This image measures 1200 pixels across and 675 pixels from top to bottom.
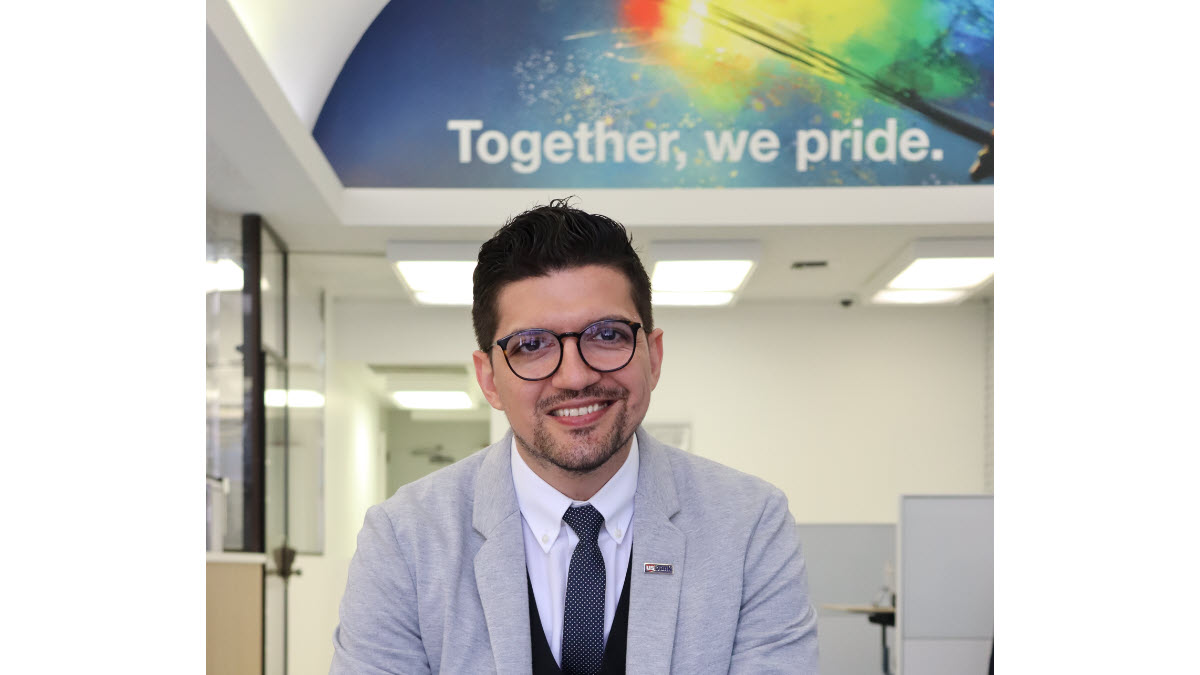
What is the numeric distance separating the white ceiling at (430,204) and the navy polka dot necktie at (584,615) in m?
3.41

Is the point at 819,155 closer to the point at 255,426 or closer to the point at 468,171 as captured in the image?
the point at 468,171

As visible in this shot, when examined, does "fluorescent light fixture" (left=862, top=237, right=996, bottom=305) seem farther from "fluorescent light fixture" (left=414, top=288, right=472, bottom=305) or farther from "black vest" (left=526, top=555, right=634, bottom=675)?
"black vest" (left=526, top=555, right=634, bottom=675)

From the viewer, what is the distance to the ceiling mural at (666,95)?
6457mm

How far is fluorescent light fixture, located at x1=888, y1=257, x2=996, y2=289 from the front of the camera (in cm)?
648

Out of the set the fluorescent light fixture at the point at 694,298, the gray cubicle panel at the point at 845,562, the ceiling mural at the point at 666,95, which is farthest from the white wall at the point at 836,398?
the ceiling mural at the point at 666,95

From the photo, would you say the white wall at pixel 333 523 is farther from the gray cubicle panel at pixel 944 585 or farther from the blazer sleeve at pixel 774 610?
the blazer sleeve at pixel 774 610

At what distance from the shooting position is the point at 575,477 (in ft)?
6.44

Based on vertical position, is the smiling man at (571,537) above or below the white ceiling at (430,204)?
below

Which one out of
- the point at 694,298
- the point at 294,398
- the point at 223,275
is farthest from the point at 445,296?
the point at 223,275

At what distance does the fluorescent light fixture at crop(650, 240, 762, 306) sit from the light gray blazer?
4436mm

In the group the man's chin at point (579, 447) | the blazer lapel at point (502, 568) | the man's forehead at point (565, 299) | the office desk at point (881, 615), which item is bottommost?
the office desk at point (881, 615)

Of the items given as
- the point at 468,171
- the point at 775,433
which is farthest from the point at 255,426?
the point at 775,433
